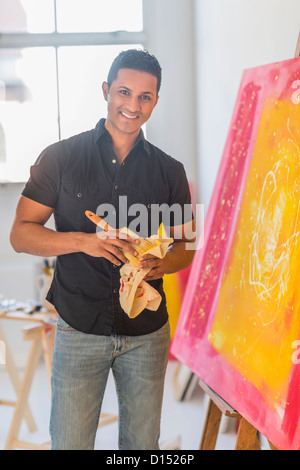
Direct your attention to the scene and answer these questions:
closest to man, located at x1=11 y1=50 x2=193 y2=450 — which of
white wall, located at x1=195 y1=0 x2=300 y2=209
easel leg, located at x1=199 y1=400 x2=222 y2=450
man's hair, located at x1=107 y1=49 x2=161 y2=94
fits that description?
man's hair, located at x1=107 y1=49 x2=161 y2=94

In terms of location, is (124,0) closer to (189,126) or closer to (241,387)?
(189,126)

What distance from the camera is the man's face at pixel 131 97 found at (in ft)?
4.03

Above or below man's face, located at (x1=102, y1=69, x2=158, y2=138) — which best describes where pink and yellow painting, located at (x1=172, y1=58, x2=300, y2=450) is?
below

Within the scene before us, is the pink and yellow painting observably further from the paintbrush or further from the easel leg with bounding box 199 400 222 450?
the paintbrush

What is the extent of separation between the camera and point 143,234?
1343 millimetres

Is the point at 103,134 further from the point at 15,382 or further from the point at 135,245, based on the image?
the point at 15,382

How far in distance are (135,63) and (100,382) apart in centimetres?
74

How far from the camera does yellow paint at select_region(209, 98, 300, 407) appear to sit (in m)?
1.20

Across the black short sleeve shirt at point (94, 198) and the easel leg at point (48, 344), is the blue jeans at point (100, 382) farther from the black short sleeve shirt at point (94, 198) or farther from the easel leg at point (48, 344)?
the easel leg at point (48, 344)

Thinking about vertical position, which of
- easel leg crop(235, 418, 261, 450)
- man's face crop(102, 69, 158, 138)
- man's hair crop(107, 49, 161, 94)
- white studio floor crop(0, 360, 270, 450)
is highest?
man's hair crop(107, 49, 161, 94)

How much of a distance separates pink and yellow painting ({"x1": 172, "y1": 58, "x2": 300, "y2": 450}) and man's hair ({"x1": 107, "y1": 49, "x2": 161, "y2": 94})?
345mm

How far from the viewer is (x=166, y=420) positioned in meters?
2.54

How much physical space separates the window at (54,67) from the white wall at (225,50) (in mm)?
313

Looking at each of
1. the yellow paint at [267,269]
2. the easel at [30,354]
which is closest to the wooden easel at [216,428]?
the yellow paint at [267,269]
